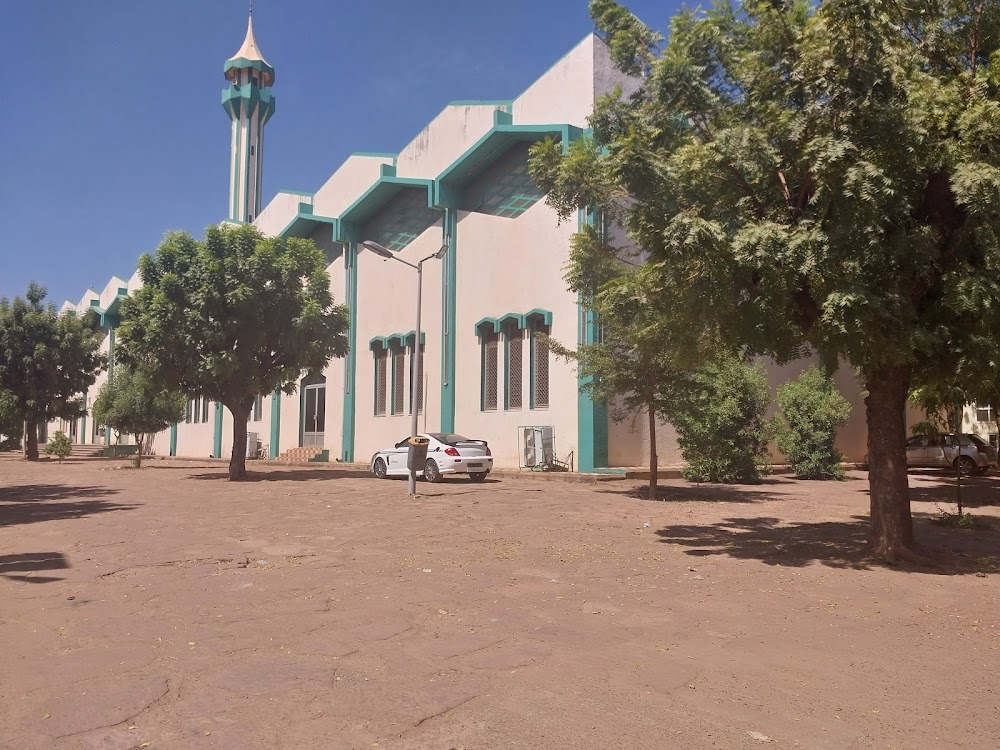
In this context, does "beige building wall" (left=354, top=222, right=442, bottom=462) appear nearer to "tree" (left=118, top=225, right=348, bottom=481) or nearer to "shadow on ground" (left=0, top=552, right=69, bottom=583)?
"tree" (left=118, top=225, right=348, bottom=481)

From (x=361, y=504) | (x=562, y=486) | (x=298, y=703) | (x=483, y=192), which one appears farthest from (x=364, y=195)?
(x=298, y=703)

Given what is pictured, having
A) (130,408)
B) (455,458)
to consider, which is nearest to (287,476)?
(455,458)

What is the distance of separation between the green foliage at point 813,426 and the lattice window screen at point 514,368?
8476mm

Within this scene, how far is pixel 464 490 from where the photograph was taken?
1977 cm

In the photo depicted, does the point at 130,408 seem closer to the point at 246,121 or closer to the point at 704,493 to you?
the point at 704,493

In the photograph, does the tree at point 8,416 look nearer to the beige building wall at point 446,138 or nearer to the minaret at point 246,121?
the beige building wall at point 446,138

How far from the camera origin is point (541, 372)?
26.4 meters

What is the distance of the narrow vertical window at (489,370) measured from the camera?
28250mm

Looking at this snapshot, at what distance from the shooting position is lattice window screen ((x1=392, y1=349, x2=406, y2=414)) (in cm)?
3266

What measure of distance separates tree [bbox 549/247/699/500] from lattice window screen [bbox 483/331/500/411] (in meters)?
9.80

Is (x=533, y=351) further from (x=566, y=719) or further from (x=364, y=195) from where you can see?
(x=566, y=719)

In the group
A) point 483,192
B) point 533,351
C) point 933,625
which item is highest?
point 483,192

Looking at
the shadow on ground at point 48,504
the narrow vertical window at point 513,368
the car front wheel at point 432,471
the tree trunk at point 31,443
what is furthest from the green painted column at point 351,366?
the tree trunk at point 31,443

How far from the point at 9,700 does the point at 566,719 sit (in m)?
3.23
